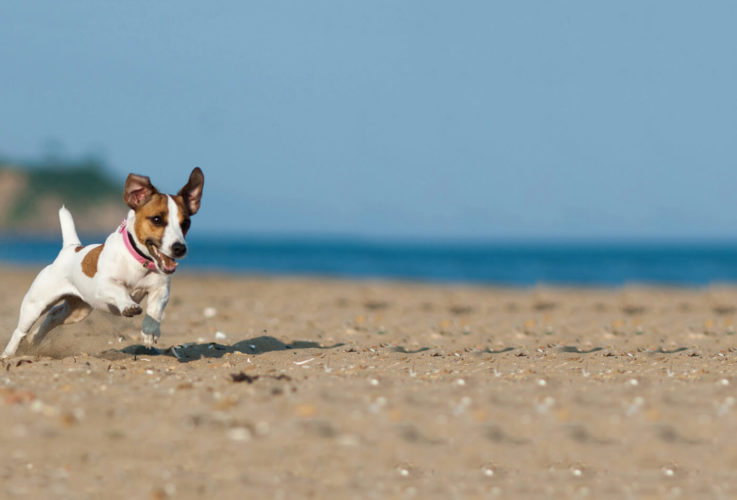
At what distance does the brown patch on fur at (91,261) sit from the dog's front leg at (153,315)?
1.79 ft

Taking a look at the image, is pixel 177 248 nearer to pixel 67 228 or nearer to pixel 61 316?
pixel 67 228

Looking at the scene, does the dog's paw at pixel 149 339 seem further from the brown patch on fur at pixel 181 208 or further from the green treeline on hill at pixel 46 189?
the green treeline on hill at pixel 46 189

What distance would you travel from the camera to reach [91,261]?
269 inches

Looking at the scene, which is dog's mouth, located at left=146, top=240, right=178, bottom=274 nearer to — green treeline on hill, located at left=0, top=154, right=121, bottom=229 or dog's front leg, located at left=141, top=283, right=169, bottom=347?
dog's front leg, located at left=141, top=283, right=169, bottom=347

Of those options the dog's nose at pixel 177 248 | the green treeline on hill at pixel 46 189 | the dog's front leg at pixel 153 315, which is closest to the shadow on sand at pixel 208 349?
the dog's front leg at pixel 153 315

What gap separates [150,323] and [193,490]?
3.34 m

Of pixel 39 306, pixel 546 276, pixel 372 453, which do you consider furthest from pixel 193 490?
pixel 546 276

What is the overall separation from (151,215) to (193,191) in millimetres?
610

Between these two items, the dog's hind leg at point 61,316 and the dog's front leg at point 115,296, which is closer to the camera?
the dog's front leg at point 115,296

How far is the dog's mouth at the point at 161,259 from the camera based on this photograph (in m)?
6.38

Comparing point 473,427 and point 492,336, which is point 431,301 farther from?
point 473,427

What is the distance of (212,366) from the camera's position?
247 inches

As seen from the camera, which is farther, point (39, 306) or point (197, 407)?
point (39, 306)

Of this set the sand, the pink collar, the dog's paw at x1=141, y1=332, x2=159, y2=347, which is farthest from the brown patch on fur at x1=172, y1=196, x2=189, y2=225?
the sand
